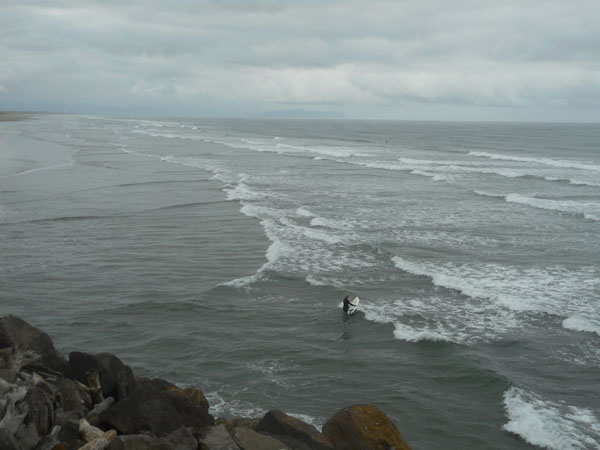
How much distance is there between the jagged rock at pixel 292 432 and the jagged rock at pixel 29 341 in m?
4.24

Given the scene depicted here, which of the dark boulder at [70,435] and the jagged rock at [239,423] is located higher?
the dark boulder at [70,435]

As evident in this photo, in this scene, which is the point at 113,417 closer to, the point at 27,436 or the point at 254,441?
the point at 27,436

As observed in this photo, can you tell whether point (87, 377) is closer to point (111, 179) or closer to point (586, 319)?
point (586, 319)

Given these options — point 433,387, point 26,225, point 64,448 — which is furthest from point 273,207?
point 64,448

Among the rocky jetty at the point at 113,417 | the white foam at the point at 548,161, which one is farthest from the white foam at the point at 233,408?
the white foam at the point at 548,161

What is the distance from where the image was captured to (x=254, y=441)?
9898 millimetres

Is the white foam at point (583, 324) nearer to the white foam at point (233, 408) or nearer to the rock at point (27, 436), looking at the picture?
the white foam at point (233, 408)

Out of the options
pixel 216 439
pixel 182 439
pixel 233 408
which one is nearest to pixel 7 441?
pixel 182 439

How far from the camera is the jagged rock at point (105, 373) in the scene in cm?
1112

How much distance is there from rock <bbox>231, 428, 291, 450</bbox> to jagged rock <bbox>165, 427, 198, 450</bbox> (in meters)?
0.74

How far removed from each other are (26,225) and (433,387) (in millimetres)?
24639

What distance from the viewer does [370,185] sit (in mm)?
51719

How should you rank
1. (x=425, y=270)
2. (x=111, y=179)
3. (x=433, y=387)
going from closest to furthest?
(x=433, y=387) < (x=425, y=270) < (x=111, y=179)

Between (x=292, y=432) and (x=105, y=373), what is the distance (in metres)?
3.83
